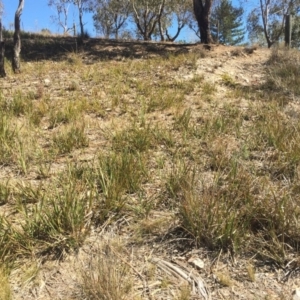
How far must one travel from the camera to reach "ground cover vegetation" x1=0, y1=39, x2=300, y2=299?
213cm

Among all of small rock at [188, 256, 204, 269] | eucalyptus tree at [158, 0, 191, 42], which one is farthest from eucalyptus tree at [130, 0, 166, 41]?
small rock at [188, 256, 204, 269]

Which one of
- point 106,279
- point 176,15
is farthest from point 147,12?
point 106,279

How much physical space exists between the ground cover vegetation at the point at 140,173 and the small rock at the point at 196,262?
4.7 inches

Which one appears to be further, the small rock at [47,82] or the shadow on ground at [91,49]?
the shadow on ground at [91,49]

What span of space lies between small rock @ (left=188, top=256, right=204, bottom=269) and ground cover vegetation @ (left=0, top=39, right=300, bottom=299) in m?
0.12

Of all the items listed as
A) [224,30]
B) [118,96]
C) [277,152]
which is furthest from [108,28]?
[277,152]

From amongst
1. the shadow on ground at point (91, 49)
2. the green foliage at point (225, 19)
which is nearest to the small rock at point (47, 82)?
the shadow on ground at point (91, 49)

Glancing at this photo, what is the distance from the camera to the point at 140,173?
2947 mm

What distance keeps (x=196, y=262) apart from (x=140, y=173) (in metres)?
1.08

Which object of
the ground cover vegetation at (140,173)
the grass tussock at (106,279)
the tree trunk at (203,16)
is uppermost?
the tree trunk at (203,16)

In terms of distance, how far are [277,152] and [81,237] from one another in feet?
7.10

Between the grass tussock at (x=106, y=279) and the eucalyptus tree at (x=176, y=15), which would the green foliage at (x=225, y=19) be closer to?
the eucalyptus tree at (x=176, y=15)

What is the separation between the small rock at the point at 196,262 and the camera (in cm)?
206

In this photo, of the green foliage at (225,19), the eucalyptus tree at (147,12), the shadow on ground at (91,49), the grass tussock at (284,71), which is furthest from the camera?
the green foliage at (225,19)
